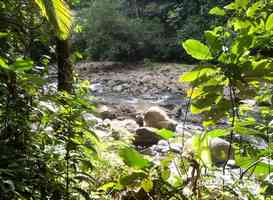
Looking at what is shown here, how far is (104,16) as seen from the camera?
58.1 ft

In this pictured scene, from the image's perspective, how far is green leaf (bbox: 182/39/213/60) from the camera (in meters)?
1.17

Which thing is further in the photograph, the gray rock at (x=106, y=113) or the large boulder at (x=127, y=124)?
the gray rock at (x=106, y=113)

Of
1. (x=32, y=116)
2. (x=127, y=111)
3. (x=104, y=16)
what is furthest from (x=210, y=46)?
(x=104, y=16)

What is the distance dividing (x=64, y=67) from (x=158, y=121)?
14.8ft

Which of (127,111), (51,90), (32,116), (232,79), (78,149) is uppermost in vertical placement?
(232,79)

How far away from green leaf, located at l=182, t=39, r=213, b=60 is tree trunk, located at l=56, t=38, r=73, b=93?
285 cm

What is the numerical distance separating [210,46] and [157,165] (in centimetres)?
38

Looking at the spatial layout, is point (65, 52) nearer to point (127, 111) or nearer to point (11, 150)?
point (11, 150)

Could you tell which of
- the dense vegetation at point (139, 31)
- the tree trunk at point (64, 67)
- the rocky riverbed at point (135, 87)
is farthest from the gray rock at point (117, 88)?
the tree trunk at point (64, 67)

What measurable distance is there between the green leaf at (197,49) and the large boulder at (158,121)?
7.18 m

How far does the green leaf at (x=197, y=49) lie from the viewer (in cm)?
117

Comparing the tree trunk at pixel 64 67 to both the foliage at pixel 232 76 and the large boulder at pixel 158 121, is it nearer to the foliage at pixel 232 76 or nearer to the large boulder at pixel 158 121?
the foliage at pixel 232 76

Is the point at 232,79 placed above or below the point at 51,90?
above

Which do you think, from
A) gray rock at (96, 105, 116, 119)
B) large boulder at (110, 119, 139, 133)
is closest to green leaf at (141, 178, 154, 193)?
large boulder at (110, 119, 139, 133)
